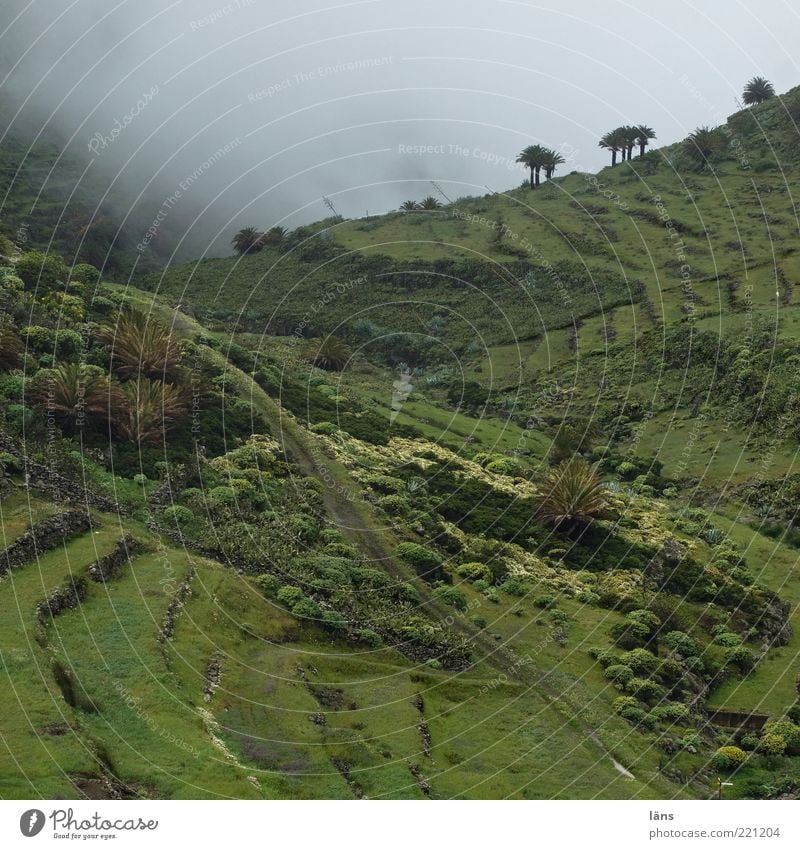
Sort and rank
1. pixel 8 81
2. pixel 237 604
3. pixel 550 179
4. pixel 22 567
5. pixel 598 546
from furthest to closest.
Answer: pixel 8 81
pixel 550 179
pixel 598 546
pixel 237 604
pixel 22 567

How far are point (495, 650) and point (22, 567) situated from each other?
618 inches

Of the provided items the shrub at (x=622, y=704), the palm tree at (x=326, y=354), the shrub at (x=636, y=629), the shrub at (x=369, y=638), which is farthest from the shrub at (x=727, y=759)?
the palm tree at (x=326, y=354)

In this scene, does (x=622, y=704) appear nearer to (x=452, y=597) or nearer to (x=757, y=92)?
(x=452, y=597)

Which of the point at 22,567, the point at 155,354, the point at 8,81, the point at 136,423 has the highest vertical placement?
the point at 8,81

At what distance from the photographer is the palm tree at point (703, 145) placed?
120m

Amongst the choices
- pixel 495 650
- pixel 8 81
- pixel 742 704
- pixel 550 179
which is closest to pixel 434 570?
pixel 495 650

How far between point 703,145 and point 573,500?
88.4 metres

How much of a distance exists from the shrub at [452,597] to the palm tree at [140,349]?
52.3 ft

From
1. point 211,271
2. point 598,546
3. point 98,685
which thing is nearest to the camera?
point 98,685

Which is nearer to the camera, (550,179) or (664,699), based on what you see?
Answer: (664,699)

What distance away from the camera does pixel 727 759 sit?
1202 inches

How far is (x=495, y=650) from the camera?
34.8 meters

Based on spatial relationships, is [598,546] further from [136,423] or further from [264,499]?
[136,423]

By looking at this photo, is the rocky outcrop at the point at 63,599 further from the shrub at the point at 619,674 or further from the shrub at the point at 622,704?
the shrub at the point at 619,674
